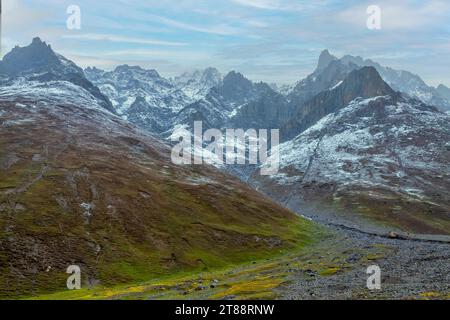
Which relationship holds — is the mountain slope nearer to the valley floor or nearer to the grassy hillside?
the grassy hillside

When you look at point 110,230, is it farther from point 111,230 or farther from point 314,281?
point 314,281

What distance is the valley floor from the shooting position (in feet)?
250

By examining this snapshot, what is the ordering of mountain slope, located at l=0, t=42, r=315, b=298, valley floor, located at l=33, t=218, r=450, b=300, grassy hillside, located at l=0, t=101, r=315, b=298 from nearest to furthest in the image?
valley floor, located at l=33, t=218, r=450, b=300, grassy hillside, located at l=0, t=101, r=315, b=298, mountain slope, located at l=0, t=42, r=315, b=298

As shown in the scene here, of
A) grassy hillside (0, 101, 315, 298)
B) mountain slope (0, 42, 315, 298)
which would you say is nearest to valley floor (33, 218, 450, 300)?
grassy hillside (0, 101, 315, 298)

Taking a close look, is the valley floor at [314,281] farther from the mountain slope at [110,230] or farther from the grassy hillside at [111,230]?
the mountain slope at [110,230]

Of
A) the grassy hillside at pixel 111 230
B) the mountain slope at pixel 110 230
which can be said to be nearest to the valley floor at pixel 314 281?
the grassy hillside at pixel 111 230

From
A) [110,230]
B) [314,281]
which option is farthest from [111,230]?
[314,281]

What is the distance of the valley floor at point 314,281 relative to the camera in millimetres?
76188

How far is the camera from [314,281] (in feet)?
301

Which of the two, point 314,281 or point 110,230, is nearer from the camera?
point 314,281

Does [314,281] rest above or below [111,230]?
above

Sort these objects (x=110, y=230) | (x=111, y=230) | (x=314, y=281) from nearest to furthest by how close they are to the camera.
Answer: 1. (x=314, y=281)
2. (x=110, y=230)
3. (x=111, y=230)

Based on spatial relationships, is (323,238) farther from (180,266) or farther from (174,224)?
(180,266)
